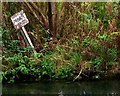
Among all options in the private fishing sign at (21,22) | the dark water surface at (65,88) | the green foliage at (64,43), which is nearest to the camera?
the dark water surface at (65,88)

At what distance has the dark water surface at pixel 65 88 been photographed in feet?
18.6

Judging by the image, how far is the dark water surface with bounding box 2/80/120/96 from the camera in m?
5.66

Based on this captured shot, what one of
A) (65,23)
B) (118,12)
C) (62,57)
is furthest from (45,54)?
(118,12)

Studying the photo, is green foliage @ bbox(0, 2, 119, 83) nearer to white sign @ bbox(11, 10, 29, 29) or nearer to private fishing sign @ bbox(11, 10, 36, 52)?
private fishing sign @ bbox(11, 10, 36, 52)

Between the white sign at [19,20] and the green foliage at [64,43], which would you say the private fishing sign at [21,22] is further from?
the green foliage at [64,43]

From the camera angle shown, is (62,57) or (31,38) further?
(31,38)

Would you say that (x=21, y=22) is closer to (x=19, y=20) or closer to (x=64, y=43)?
(x=19, y=20)

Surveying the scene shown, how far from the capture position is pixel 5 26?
7.80 m

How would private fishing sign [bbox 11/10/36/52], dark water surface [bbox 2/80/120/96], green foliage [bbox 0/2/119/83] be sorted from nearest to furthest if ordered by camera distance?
dark water surface [bbox 2/80/120/96] < green foliage [bbox 0/2/119/83] < private fishing sign [bbox 11/10/36/52]

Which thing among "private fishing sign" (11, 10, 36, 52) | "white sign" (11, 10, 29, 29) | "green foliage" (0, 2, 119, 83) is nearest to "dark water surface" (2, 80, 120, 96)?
"green foliage" (0, 2, 119, 83)

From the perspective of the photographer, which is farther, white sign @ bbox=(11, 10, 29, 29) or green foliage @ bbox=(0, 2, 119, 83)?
white sign @ bbox=(11, 10, 29, 29)

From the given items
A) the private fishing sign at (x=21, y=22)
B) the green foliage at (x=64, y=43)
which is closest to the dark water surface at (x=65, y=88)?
the green foliage at (x=64, y=43)

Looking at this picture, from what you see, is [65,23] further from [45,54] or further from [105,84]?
[105,84]

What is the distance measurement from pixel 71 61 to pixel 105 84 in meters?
0.88
